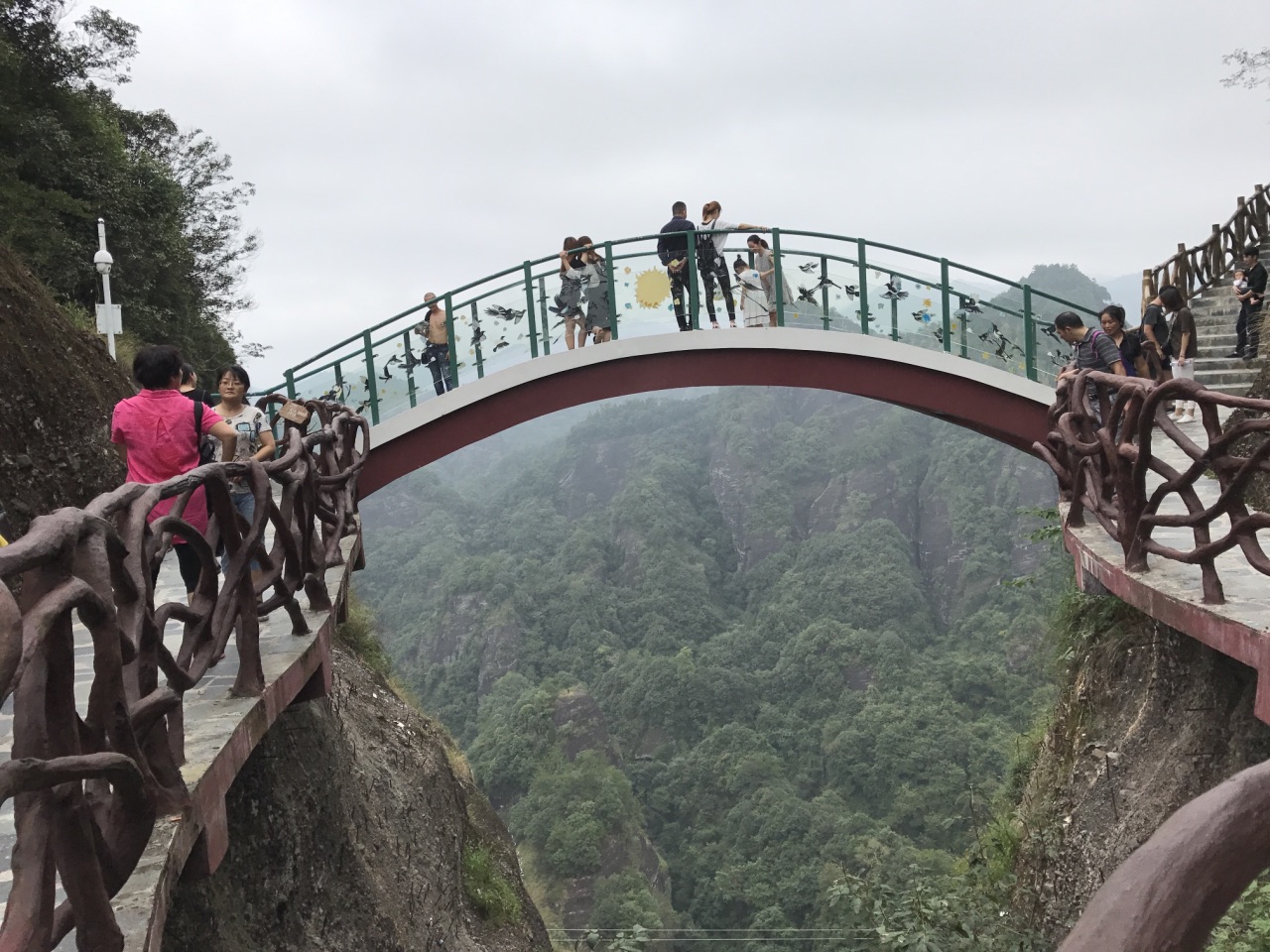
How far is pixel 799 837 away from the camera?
105ft

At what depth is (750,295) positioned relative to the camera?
10180mm

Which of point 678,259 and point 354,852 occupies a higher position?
point 678,259

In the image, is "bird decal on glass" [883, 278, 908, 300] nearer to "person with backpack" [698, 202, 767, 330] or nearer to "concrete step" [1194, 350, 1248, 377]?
"person with backpack" [698, 202, 767, 330]

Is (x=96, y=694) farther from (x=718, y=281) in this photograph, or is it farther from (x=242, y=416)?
(x=718, y=281)

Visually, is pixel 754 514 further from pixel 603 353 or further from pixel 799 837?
pixel 603 353

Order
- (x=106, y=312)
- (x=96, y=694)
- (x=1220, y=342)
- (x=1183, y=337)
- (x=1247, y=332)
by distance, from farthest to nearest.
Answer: (x=1220, y=342), (x=1247, y=332), (x=106, y=312), (x=1183, y=337), (x=96, y=694)

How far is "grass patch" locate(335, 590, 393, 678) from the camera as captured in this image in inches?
417

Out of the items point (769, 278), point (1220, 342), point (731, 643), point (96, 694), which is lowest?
point (731, 643)

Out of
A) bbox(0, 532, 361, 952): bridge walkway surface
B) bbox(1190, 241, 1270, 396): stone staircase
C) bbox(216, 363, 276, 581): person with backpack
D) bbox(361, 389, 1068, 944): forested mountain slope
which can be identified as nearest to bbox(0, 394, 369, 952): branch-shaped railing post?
bbox(0, 532, 361, 952): bridge walkway surface

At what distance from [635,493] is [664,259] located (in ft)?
185

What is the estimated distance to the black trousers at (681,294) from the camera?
1020 centimetres

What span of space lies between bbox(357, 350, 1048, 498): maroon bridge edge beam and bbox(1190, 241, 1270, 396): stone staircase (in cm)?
189

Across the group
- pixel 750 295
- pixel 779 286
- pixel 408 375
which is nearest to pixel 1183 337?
pixel 779 286

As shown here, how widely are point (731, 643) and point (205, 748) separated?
48399mm
